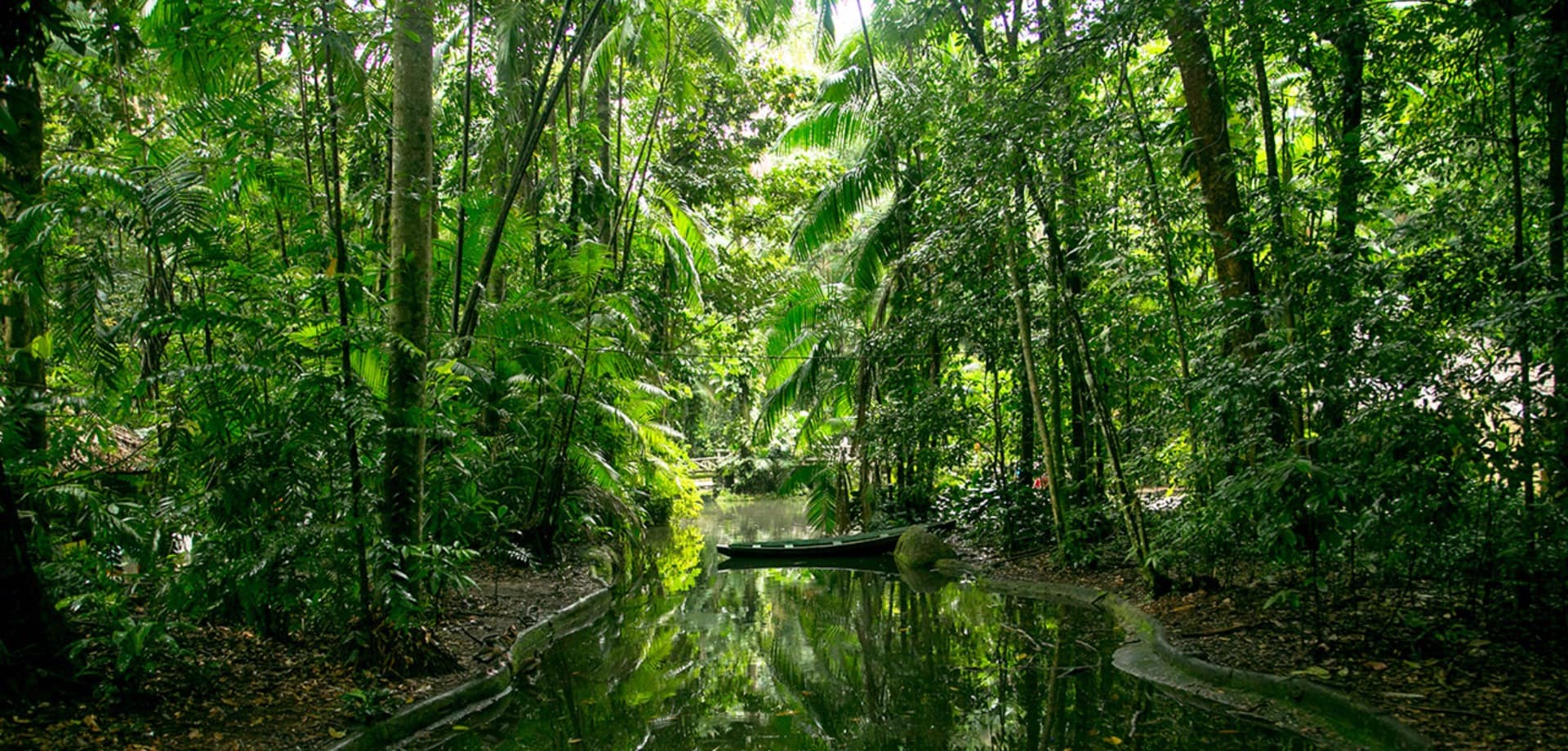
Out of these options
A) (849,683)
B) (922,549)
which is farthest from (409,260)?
(922,549)

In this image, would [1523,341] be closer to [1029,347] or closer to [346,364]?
[1029,347]

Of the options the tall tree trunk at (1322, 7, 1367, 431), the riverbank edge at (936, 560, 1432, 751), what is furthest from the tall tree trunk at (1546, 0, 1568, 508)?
the riverbank edge at (936, 560, 1432, 751)

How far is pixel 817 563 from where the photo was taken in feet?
41.1

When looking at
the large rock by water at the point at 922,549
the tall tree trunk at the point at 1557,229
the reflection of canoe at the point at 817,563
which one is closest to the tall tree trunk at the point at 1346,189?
the tall tree trunk at the point at 1557,229

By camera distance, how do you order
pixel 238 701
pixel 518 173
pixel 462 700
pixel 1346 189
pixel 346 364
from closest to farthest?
1. pixel 238 701
2. pixel 346 364
3. pixel 462 700
4. pixel 1346 189
5. pixel 518 173

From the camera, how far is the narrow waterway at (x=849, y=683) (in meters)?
4.75

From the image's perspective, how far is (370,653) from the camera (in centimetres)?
488

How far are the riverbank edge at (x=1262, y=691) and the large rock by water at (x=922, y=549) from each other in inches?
154

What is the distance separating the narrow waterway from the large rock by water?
63.1 inches

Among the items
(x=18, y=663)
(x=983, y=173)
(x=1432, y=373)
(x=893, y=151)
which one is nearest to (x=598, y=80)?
(x=893, y=151)

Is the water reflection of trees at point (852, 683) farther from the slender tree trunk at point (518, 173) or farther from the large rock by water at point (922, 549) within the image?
the slender tree trunk at point (518, 173)

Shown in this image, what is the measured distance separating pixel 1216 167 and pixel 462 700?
21.3 ft

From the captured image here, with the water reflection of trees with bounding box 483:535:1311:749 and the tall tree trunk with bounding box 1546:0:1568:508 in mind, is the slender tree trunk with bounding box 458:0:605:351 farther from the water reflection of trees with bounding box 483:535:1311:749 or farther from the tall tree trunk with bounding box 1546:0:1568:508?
the tall tree trunk with bounding box 1546:0:1568:508

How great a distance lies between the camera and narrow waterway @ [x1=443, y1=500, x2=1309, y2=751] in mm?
4750
